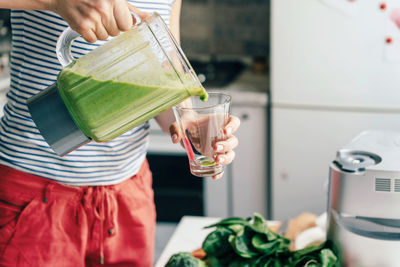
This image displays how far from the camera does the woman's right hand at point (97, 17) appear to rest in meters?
0.69

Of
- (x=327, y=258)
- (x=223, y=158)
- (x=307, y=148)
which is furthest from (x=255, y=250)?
(x=307, y=148)

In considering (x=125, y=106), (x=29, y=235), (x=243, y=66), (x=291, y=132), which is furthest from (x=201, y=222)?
(x=243, y=66)

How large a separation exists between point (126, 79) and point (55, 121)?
0.53ft

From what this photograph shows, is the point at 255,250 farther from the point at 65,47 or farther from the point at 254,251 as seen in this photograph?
the point at 65,47

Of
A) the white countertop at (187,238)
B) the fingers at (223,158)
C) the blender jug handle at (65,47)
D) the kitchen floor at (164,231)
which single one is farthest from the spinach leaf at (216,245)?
the kitchen floor at (164,231)

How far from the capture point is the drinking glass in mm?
810

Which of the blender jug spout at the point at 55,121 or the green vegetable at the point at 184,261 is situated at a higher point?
the blender jug spout at the point at 55,121

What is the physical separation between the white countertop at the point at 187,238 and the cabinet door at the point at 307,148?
0.99m

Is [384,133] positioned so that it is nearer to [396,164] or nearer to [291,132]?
[396,164]

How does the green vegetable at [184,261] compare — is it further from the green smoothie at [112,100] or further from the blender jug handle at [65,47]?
the blender jug handle at [65,47]

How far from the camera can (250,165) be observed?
7.72 ft

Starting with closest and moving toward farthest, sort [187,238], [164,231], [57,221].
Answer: [57,221], [187,238], [164,231]

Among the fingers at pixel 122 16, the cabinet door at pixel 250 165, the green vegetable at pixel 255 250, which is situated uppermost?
the fingers at pixel 122 16

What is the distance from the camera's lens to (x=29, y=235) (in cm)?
102
